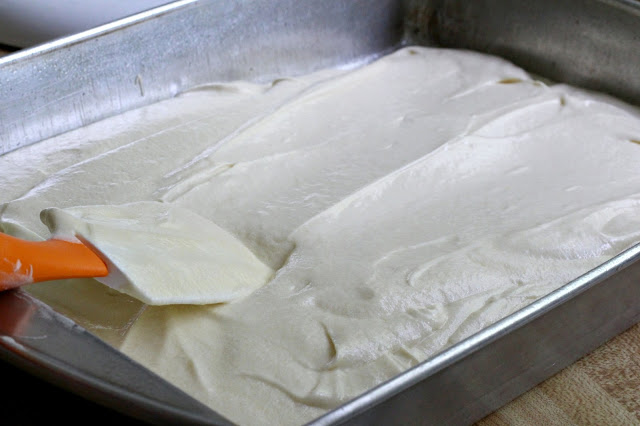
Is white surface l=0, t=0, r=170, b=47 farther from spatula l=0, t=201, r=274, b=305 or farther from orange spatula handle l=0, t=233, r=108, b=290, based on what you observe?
orange spatula handle l=0, t=233, r=108, b=290

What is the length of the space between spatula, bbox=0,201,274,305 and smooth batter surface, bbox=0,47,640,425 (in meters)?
0.04

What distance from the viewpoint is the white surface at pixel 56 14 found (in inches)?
77.0

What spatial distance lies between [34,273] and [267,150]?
65cm

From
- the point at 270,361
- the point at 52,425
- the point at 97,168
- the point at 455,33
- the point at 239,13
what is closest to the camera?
the point at 52,425

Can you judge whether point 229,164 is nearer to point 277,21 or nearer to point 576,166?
point 277,21

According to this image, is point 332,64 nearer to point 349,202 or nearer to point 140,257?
point 349,202

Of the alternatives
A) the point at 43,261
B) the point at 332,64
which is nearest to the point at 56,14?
the point at 332,64

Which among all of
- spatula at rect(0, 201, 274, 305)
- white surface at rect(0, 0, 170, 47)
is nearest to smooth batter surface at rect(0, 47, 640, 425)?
spatula at rect(0, 201, 274, 305)

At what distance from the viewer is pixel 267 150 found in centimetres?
156

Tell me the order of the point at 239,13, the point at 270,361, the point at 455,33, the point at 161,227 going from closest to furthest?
the point at 270,361 → the point at 161,227 → the point at 239,13 → the point at 455,33

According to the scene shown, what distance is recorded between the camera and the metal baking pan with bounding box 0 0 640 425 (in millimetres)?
864

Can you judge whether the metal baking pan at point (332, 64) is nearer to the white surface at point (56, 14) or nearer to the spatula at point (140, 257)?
the spatula at point (140, 257)

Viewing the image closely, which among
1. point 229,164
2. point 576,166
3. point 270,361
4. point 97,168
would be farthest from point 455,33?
point 270,361

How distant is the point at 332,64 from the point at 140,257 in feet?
3.46
